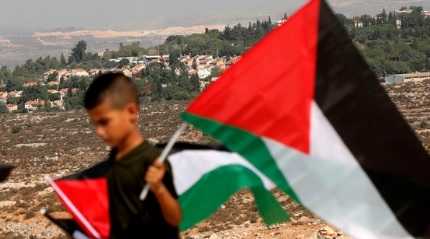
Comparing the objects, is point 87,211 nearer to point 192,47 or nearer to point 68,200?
point 68,200

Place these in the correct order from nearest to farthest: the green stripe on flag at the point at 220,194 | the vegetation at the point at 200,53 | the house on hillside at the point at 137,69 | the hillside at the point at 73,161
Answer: the green stripe on flag at the point at 220,194
the hillside at the point at 73,161
the vegetation at the point at 200,53
the house on hillside at the point at 137,69

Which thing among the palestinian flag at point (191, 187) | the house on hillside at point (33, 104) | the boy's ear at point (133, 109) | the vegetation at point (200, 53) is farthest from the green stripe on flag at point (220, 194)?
the house on hillside at point (33, 104)

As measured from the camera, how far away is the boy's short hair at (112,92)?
10.2 feet

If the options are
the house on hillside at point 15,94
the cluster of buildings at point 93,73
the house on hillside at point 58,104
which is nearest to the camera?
the house on hillside at point 58,104

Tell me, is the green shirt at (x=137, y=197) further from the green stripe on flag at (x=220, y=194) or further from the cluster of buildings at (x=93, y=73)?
the cluster of buildings at (x=93, y=73)

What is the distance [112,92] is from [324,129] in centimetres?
98

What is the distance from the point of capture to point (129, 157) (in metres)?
3.10

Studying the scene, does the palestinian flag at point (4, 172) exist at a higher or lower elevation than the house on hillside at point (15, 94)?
higher

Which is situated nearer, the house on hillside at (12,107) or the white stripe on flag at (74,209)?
the white stripe on flag at (74,209)

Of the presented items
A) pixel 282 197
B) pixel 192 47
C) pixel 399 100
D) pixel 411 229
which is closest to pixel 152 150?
pixel 411 229

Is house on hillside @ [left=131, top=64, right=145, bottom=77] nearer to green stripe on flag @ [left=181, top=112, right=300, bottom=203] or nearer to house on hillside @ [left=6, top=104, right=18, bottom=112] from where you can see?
house on hillside @ [left=6, top=104, right=18, bottom=112]

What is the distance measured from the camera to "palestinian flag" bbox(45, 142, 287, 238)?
3686 millimetres

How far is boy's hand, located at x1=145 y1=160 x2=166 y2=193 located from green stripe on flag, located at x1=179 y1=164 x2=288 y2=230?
0.81 m

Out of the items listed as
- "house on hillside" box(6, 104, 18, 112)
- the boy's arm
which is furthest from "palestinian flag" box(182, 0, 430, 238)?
"house on hillside" box(6, 104, 18, 112)
